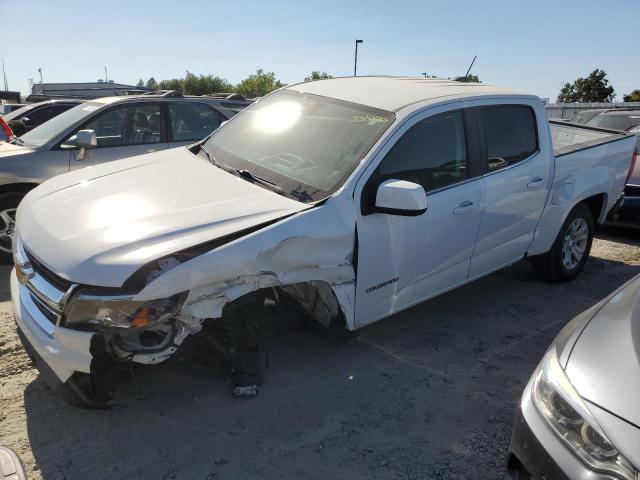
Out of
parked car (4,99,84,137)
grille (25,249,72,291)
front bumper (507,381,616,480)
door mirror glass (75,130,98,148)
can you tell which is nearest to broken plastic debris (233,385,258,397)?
grille (25,249,72,291)

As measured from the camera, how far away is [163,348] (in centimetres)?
255

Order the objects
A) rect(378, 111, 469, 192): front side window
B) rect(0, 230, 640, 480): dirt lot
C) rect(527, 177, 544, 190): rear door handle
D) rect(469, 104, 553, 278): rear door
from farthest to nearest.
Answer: rect(527, 177, 544, 190): rear door handle
rect(469, 104, 553, 278): rear door
rect(378, 111, 469, 192): front side window
rect(0, 230, 640, 480): dirt lot

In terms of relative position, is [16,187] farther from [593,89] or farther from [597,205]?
[593,89]

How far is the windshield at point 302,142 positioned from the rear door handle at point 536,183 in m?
1.50

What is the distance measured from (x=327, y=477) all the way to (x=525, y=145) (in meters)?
3.10

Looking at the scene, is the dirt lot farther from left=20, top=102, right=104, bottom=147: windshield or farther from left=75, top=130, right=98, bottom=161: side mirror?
left=20, top=102, right=104, bottom=147: windshield

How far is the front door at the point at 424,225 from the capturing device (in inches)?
125

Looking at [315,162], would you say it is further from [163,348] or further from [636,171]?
[636,171]

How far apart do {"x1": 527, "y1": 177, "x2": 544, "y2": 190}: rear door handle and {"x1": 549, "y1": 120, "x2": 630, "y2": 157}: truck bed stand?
442 millimetres

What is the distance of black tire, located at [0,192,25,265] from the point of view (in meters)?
5.16

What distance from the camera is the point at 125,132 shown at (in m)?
6.09

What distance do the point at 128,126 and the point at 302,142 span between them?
342 cm

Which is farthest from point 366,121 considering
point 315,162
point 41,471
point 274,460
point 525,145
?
A: point 41,471

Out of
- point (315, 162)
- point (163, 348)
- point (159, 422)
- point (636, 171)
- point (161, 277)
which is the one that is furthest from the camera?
point (636, 171)
